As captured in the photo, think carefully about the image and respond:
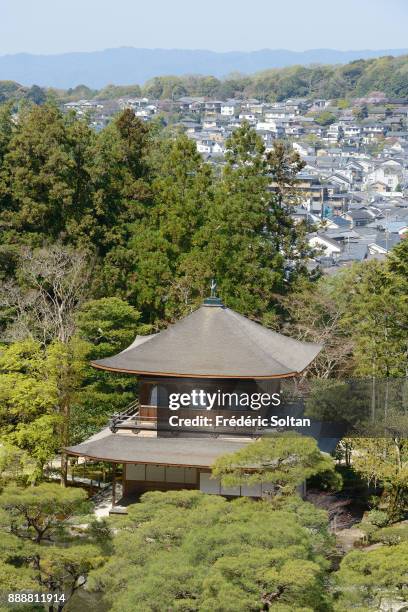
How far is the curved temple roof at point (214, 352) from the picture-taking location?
19.1 meters

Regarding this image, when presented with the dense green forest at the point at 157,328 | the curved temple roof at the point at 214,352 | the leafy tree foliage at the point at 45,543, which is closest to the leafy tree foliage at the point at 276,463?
the dense green forest at the point at 157,328

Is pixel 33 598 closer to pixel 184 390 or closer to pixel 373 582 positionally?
pixel 373 582

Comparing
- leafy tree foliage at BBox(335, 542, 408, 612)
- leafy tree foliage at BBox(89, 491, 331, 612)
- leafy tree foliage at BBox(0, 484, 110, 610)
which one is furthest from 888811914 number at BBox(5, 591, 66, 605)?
leafy tree foliage at BBox(335, 542, 408, 612)

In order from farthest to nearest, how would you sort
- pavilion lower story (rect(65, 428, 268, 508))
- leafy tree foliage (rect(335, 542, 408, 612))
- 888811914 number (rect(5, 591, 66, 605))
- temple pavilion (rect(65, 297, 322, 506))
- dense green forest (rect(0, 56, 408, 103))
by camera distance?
dense green forest (rect(0, 56, 408, 103)), temple pavilion (rect(65, 297, 322, 506)), pavilion lower story (rect(65, 428, 268, 508)), leafy tree foliage (rect(335, 542, 408, 612)), 888811914 number (rect(5, 591, 66, 605))

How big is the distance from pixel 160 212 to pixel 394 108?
13052cm

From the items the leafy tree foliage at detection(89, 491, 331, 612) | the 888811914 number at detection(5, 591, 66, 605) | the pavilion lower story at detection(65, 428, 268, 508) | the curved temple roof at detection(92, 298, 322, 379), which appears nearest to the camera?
the leafy tree foliage at detection(89, 491, 331, 612)

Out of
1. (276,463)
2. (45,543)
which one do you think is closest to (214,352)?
(276,463)

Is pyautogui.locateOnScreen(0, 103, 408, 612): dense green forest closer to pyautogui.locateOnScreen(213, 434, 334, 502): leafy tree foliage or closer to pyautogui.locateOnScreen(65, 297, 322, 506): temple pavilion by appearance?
pyautogui.locateOnScreen(213, 434, 334, 502): leafy tree foliage

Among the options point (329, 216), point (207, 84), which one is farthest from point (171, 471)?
point (207, 84)

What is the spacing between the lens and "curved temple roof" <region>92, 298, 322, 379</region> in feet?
62.7

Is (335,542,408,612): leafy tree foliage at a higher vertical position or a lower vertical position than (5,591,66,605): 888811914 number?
higher

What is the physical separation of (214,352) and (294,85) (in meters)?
162

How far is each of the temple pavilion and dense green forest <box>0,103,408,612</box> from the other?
56.5 inches

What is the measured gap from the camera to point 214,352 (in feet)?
64.2
